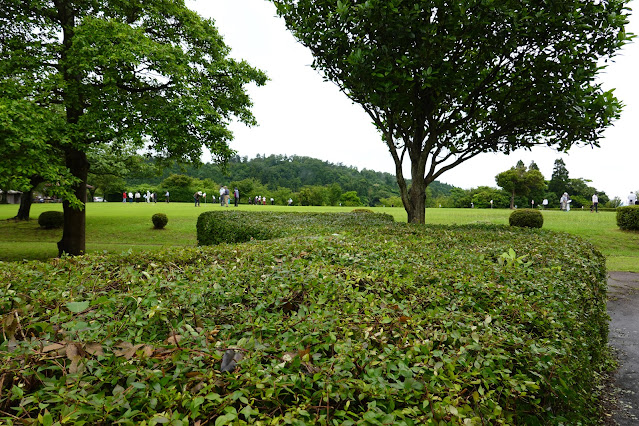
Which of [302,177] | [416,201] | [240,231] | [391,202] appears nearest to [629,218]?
[416,201]

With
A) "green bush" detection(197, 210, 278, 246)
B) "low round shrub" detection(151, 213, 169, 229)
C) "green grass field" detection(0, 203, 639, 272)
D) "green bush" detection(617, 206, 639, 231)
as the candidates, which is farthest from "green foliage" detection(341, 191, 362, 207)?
"green bush" detection(197, 210, 278, 246)

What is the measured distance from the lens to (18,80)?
901 cm

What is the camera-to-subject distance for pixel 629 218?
1586cm

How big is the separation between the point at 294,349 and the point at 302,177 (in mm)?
73295

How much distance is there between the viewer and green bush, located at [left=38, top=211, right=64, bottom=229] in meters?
18.2

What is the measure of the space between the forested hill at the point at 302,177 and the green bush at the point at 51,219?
159ft

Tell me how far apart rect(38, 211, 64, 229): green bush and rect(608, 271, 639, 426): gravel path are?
72.7ft

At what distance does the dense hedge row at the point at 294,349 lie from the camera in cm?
122

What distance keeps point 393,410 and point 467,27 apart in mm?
7872

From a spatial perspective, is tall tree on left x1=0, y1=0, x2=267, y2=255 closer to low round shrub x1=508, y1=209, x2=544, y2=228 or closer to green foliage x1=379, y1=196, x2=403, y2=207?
low round shrub x1=508, y1=209, x2=544, y2=228

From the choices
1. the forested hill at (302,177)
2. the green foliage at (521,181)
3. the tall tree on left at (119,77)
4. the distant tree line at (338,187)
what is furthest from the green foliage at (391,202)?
the tall tree on left at (119,77)

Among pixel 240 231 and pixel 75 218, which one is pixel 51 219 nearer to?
pixel 75 218

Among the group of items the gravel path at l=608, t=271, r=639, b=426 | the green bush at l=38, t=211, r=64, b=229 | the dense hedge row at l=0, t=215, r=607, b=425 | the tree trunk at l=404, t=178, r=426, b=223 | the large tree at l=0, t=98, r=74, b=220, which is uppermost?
the large tree at l=0, t=98, r=74, b=220

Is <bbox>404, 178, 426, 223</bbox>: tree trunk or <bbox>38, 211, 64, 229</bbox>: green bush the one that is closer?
<bbox>404, 178, 426, 223</bbox>: tree trunk
